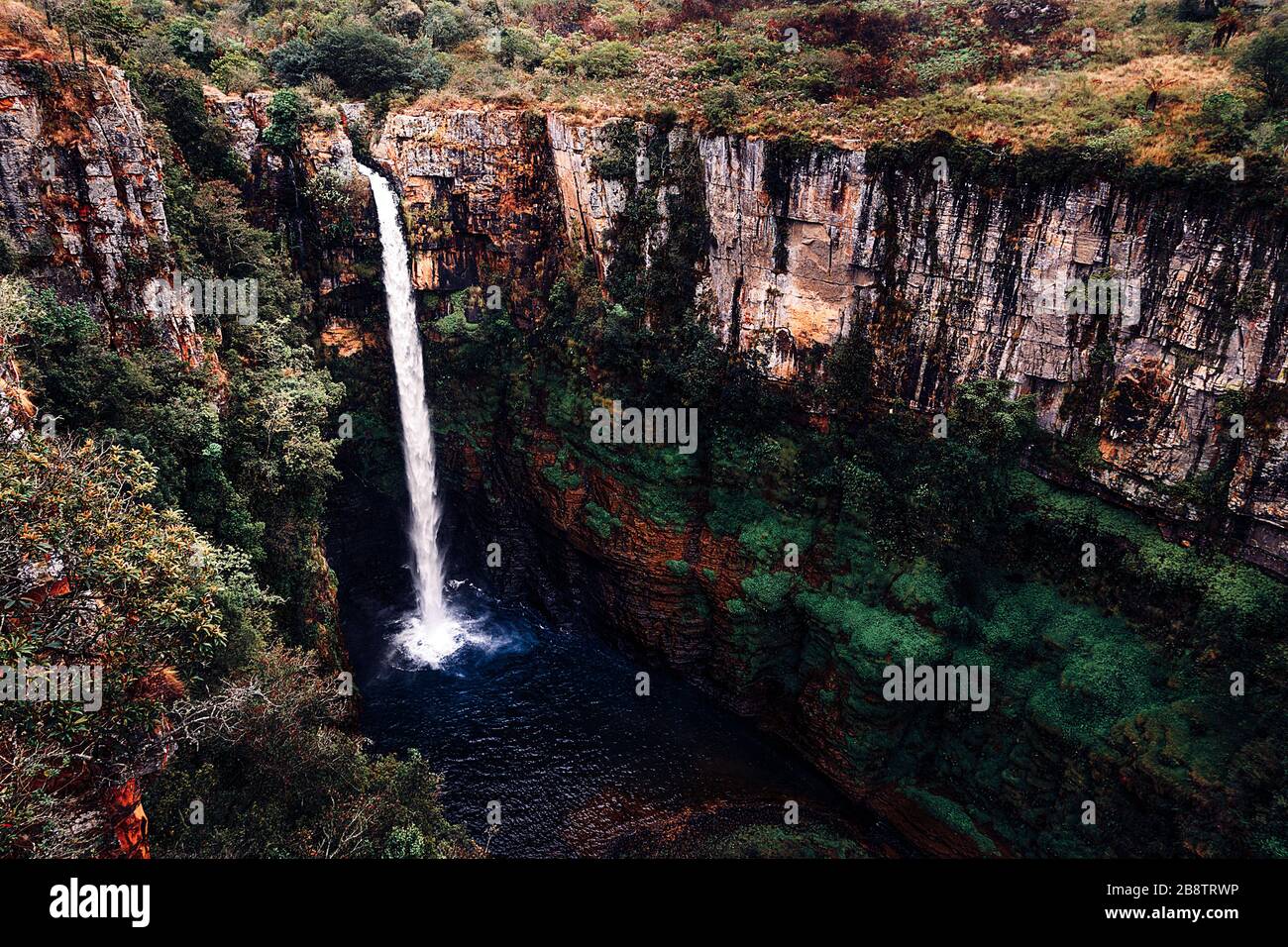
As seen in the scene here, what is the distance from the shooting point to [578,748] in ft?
71.2

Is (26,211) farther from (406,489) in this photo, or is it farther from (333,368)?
(406,489)

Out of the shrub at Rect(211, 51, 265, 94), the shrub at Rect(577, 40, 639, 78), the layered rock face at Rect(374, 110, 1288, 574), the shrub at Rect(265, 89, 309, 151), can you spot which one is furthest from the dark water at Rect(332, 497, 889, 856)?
the shrub at Rect(577, 40, 639, 78)

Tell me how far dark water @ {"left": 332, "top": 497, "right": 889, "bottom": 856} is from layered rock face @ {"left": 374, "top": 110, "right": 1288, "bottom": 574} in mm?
10672

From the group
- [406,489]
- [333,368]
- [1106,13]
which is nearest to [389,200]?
[333,368]

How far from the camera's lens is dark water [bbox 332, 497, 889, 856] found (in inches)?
777

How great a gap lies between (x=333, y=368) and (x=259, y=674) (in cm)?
1309

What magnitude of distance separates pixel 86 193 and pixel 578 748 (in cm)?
1730

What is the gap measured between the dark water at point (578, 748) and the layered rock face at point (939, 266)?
10672mm

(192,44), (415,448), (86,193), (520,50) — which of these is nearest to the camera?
(86,193)

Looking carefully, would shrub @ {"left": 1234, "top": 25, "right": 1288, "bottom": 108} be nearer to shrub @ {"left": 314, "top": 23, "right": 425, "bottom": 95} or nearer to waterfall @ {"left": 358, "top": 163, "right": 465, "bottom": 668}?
waterfall @ {"left": 358, "top": 163, "right": 465, "bottom": 668}

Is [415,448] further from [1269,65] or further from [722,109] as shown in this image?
[1269,65]

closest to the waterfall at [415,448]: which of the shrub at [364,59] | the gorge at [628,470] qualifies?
the gorge at [628,470]

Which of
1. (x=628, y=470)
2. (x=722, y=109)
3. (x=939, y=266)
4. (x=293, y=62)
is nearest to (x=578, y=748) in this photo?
(x=628, y=470)

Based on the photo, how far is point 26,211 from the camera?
1523cm
